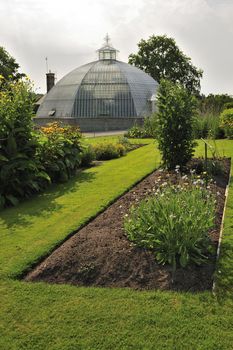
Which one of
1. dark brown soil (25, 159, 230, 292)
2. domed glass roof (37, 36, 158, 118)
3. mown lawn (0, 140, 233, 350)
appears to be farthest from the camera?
domed glass roof (37, 36, 158, 118)

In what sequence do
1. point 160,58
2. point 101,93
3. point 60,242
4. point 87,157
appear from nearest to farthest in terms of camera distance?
point 60,242 < point 87,157 < point 101,93 < point 160,58

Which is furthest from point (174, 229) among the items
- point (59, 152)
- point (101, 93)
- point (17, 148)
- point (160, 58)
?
point (160, 58)

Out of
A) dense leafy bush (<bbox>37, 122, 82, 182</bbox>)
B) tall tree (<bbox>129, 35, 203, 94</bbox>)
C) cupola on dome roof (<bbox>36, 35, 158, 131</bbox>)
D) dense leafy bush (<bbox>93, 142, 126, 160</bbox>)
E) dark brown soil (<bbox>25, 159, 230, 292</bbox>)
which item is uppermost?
tall tree (<bbox>129, 35, 203, 94</bbox>)

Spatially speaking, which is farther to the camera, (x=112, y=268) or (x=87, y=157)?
(x=87, y=157)

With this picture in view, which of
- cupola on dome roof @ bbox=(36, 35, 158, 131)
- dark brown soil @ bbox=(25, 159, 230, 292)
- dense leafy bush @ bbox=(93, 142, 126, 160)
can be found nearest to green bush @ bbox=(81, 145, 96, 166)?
dense leafy bush @ bbox=(93, 142, 126, 160)

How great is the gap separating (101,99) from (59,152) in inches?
1201

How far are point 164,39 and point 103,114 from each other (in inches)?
884

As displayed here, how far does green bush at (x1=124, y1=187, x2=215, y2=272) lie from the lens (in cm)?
467

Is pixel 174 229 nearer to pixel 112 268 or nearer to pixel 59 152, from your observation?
pixel 112 268

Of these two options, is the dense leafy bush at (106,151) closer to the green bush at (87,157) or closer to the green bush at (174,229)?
the green bush at (87,157)

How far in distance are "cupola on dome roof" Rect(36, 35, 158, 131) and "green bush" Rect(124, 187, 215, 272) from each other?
111 ft

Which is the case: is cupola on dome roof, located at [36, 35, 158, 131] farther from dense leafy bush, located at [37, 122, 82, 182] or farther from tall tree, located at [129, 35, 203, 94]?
dense leafy bush, located at [37, 122, 82, 182]

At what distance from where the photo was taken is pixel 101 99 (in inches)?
1563

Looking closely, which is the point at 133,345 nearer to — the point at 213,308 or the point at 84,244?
the point at 213,308
